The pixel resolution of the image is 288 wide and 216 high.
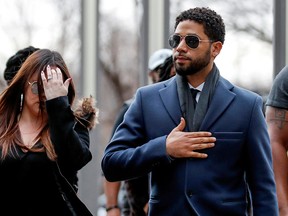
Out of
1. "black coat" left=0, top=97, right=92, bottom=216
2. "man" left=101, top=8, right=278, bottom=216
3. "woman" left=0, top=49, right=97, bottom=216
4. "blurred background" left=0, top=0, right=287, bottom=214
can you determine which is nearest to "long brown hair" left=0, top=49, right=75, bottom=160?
"woman" left=0, top=49, right=97, bottom=216

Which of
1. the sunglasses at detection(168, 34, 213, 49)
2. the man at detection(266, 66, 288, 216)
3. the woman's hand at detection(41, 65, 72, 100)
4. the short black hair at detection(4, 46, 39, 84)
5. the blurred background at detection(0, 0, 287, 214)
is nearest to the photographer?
the sunglasses at detection(168, 34, 213, 49)

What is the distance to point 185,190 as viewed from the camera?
186 inches

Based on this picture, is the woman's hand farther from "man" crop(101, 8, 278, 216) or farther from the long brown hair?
"man" crop(101, 8, 278, 216)

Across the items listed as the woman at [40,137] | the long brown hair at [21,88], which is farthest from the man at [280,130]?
the long brown hair at [21,88]

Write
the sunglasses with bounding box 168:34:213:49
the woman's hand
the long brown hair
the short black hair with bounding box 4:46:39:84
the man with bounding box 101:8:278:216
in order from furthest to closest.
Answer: the short black hair with bounding box 4:46:39:84
the long brown hair
the woman's hand
the sunglasses with bounding box 168:34:213:49
the man with bounding box 101:8:278:216

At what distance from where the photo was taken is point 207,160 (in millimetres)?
4715

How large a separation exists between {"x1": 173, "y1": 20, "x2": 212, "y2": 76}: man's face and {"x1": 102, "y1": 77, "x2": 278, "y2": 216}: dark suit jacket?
0.14 m

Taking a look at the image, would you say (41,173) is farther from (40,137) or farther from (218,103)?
(218,103)

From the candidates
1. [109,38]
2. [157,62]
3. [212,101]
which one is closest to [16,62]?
[157,62]

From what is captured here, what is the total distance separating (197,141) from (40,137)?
78 centimetres

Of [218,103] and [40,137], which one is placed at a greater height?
[218,103]

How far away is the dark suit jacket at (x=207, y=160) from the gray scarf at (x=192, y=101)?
0.08 feet

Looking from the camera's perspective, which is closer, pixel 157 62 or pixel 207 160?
pixel 207 160

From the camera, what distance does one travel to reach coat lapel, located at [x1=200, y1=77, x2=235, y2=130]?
187 inches
